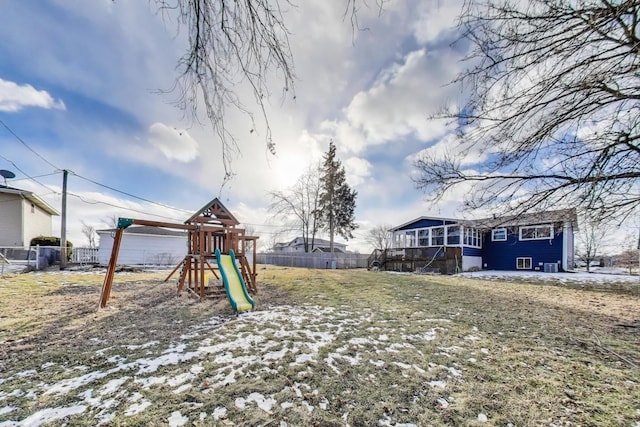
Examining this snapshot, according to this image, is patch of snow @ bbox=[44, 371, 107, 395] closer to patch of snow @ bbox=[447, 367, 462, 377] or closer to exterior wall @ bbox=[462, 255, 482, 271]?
patch of snow @ bbox=[447, 367, 462, 377]

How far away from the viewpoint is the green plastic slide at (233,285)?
565 centimetres

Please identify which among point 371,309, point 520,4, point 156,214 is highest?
point 520,4

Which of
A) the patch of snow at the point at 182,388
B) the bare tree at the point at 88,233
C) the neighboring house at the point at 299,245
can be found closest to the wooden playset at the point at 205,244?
the patch of snow at the point at 182,388

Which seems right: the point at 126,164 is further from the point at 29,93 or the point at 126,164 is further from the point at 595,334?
the point at 595,334

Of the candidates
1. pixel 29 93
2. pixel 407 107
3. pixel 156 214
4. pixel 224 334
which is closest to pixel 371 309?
pixel 224 334

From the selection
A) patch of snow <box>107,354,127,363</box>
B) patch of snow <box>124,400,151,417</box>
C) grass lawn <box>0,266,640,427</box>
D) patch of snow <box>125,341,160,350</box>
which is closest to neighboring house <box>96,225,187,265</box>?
grass lawn <box>0,266,640,427</box>

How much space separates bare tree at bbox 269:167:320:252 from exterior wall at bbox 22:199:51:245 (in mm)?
17095

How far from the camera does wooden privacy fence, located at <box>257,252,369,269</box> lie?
24.0m

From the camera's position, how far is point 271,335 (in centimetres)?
409

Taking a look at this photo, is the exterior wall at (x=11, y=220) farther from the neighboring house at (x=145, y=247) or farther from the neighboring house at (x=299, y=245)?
the neighboring house at (x=299, y=245)

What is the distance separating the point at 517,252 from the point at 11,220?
30.6 m

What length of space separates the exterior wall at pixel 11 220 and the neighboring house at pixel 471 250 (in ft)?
74.9

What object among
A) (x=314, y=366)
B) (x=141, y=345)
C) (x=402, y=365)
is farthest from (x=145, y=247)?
(x=402, y=365)

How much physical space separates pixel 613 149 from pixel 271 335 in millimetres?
5957
